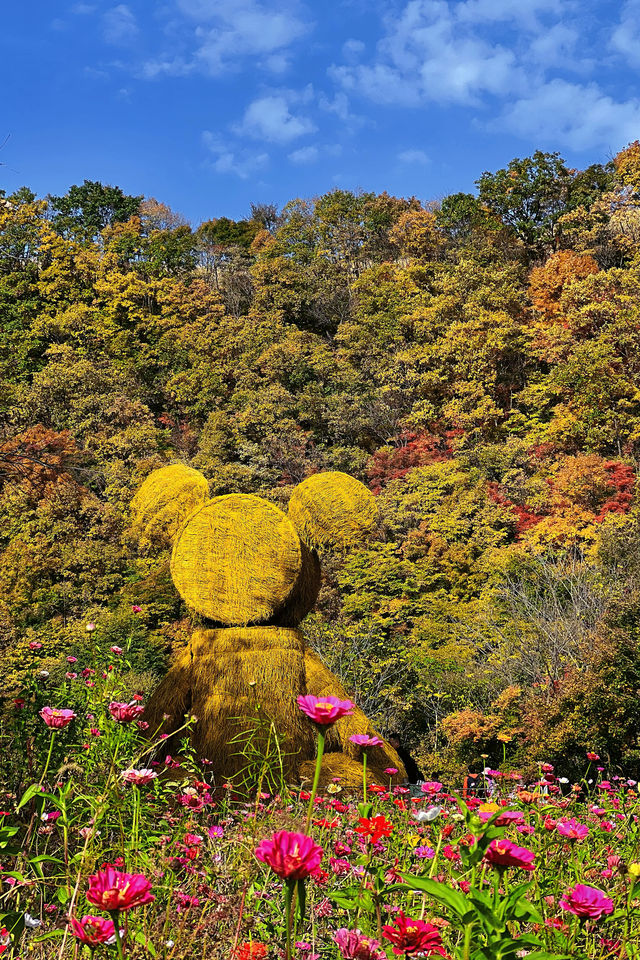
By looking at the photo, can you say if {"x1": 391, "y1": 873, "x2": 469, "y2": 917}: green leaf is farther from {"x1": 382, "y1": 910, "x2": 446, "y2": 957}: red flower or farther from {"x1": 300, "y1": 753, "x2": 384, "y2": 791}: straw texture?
{"x1": 300, "y1": 753, "x2": 384, "y2": 791}: straw texture

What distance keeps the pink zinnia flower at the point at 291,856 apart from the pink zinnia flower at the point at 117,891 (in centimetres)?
17

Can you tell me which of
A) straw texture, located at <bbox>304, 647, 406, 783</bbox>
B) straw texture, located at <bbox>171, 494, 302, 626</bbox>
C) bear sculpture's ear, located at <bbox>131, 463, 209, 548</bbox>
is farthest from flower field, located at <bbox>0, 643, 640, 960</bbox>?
bear sculpture's ear, located at <bbox>131, 463, 209, 548</bbox>

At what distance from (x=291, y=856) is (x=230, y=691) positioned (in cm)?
476

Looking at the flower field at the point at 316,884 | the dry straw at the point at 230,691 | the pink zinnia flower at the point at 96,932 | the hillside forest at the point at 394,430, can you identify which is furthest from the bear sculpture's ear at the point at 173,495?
the pink zinnia flower at the point at 96,932

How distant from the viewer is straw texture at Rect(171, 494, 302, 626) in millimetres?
5562

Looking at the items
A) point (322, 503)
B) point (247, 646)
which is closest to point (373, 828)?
point (247, 646)

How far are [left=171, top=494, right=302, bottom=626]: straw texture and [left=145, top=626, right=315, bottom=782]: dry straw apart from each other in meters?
0.23

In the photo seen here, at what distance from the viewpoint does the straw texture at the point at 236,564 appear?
556 cm

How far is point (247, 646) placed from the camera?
17.6 feet

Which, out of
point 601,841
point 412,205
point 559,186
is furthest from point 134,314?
point 601,841

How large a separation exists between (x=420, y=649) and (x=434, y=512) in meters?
3.66

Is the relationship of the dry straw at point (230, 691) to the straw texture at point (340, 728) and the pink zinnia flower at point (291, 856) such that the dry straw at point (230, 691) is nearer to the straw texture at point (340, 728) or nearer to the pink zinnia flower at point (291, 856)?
the straw texture at point (340, 728)

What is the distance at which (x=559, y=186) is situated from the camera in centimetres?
2231

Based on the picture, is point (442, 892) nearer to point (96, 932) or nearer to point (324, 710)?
point (324, 710)
